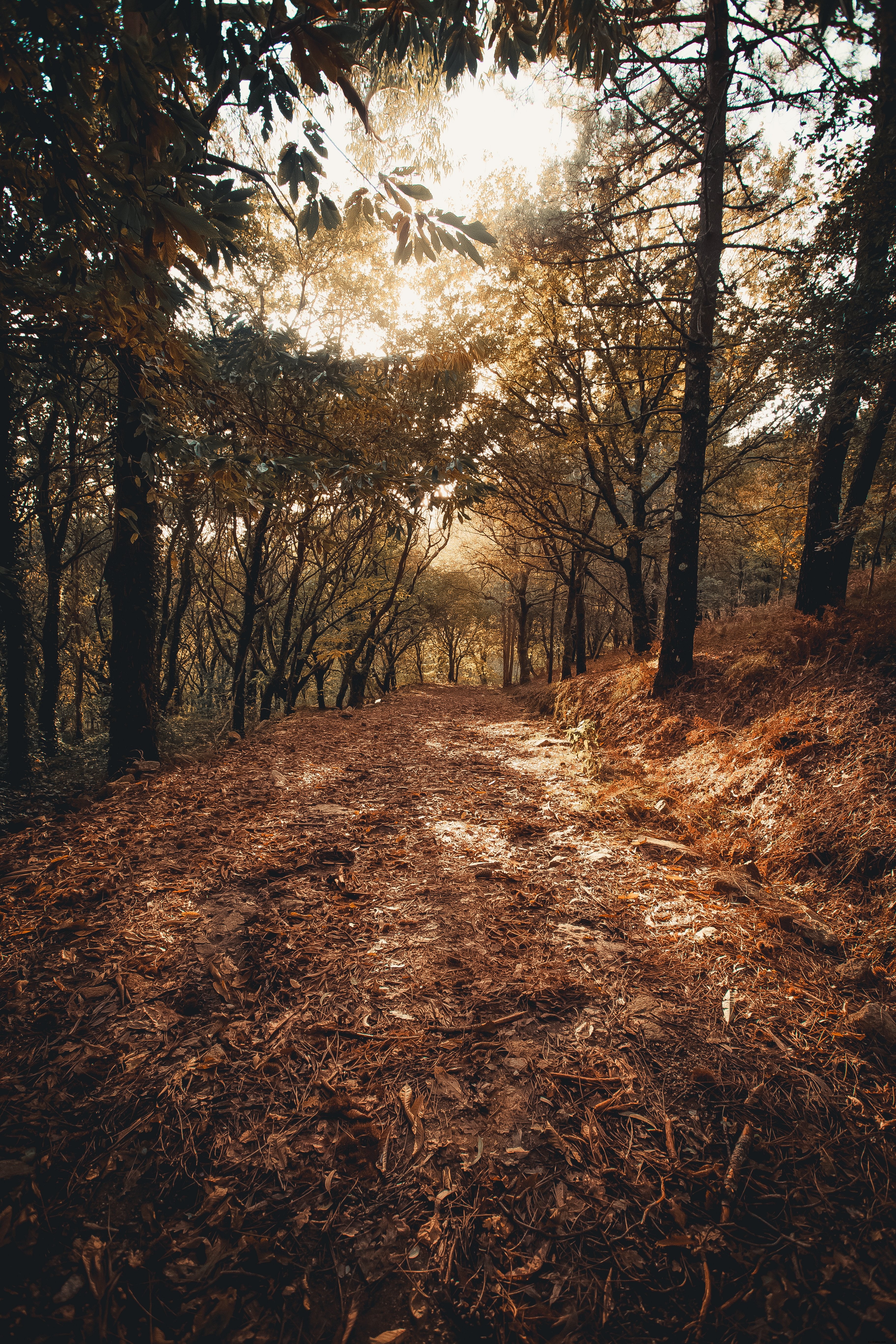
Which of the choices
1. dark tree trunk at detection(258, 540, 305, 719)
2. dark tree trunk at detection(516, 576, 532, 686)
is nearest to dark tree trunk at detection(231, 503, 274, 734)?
dark tree trunk at detection(258, 540, 305, 719)

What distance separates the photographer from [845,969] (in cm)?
207

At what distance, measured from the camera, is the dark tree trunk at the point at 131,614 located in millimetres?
4586

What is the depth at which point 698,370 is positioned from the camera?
6.00 m

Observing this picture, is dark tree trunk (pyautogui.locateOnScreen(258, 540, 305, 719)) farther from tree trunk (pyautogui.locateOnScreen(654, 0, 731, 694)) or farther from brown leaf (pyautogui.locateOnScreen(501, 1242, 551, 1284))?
brown leaf (pyautogui.locateOnScreen(501, 1242, 551, 1284))

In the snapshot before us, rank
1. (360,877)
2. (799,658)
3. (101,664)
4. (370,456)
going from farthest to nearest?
(101,664)
(370,456)
(799,658)
(360,877)

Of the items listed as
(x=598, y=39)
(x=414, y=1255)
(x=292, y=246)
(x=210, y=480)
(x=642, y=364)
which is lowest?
(x=414, y=1255)

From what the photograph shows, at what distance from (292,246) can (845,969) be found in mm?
13310

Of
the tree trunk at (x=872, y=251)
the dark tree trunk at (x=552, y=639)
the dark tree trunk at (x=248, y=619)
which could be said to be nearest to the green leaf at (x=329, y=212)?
the tree trunk at (x=872, y=251)

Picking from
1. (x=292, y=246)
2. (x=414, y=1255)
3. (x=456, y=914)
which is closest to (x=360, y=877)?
(x=456, y=914)

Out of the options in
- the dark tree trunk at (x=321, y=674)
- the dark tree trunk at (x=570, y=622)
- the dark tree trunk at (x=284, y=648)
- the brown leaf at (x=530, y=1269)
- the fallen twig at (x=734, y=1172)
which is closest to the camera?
the brown leaf at (x=530, y=1269)

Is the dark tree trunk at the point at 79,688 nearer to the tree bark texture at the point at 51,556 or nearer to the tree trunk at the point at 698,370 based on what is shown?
the tree bark texture at the point at 51,556

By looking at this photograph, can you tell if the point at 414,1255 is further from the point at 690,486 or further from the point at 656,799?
the point at 690,486

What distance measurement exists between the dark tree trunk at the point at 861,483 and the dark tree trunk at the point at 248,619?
28.4 ft

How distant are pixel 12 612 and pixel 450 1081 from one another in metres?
9.20
